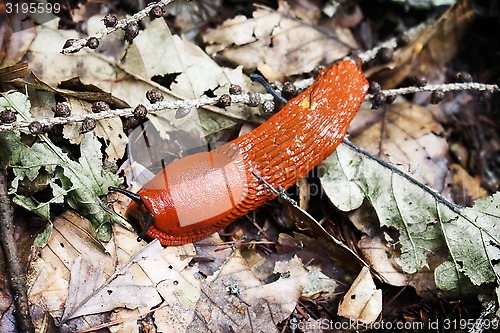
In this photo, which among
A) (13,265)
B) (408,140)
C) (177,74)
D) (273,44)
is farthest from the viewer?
(273,44)

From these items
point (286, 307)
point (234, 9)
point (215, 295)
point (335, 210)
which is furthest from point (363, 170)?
point (234, 9)

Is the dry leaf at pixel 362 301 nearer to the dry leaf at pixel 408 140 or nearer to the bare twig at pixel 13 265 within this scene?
the dry leaf at pixel 408 140

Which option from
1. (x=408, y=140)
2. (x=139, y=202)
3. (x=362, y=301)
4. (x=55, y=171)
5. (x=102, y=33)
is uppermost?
(x=102, y=33)

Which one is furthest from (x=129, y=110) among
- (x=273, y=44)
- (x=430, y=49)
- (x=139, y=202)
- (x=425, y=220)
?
(x=430, y=49)

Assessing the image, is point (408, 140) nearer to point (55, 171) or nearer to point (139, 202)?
point (139, 202)

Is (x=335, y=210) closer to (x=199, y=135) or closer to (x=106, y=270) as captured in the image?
(x=199, y=135)

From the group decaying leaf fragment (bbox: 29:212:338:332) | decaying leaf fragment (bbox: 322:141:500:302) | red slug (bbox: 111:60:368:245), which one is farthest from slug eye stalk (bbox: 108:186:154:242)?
decaying leaf fragment (bbox: 322:141:500:302)

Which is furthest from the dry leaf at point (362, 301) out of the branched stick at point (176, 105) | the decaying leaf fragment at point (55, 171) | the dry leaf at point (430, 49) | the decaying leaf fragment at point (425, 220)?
the dry leaf at point (430, 49)
